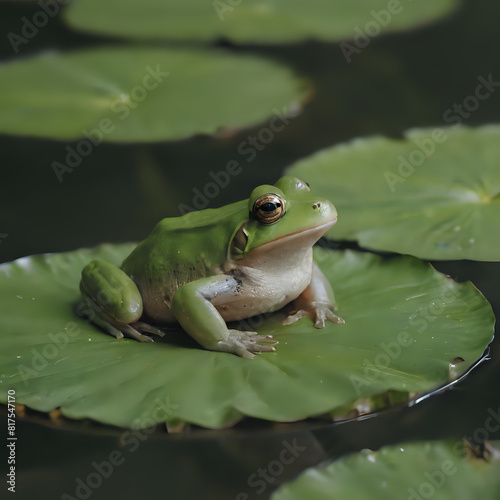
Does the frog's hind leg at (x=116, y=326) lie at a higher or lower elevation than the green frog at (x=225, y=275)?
lower

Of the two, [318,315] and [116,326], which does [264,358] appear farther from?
[116,326]

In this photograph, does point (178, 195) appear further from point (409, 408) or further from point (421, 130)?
point (409, 408)

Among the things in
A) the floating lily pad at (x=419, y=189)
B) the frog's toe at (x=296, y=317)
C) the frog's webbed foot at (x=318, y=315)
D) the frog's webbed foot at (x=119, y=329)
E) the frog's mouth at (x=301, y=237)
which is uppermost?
the frog's mouth at (x=301, y=237)

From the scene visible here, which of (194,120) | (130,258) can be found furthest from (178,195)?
(130,258)

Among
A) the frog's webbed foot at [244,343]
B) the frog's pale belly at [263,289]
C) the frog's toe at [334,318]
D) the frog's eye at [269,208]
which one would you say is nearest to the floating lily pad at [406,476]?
the frog's webbed foot at [244,343]

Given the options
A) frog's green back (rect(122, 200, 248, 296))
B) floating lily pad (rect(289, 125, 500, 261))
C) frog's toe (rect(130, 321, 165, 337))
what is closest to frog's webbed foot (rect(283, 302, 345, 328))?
frog's green back (rect(122, 200, 248, 296))

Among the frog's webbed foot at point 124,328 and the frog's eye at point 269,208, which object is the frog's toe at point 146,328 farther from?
the frog's eye at point 269,208

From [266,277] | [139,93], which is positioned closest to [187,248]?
[266,277]
